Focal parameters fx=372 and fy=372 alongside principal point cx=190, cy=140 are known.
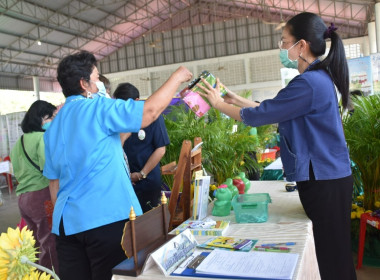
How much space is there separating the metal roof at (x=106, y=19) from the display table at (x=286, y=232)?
1197 cm

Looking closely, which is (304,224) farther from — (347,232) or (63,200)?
(63,200)

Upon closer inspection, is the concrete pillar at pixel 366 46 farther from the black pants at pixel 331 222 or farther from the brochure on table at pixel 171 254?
the brochure on table at pixel 171 254

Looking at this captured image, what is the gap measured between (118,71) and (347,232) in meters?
20.3

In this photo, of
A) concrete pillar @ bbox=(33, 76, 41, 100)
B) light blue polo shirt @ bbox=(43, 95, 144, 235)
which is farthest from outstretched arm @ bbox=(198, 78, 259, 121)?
concrete pillar @ bbox=(33, 76, 41, 100)

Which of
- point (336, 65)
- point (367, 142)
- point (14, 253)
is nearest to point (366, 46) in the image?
point (367, 142)

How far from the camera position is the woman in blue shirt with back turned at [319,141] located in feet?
4.93

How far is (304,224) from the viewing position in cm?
156

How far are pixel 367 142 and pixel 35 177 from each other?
247cm

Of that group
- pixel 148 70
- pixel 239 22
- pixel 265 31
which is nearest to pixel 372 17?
pixel 265 31

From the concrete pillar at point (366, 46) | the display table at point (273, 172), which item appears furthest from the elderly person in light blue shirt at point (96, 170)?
the concrete pillar at point (366, 46)

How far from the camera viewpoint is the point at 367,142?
9.38 ft

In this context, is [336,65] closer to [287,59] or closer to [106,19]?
[287,59]

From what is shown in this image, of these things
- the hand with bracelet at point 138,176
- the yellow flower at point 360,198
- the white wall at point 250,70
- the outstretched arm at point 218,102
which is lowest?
the yellow flower at point 360,198

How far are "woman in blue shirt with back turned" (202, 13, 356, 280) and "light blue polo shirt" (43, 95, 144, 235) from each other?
2.00 ft
